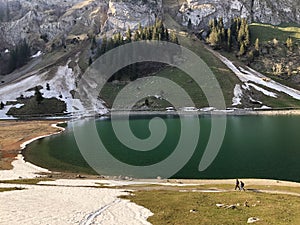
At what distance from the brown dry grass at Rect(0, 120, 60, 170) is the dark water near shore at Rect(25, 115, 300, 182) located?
4.01 meters

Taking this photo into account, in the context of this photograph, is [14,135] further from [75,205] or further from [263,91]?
[263,91]

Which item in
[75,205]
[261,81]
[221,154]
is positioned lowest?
[221,154]

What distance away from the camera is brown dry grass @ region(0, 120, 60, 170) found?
6976 centimetres

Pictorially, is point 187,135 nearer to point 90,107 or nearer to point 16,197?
point 16,197

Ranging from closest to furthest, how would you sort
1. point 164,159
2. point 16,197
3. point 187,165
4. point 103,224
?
point 103,224 < point 16,197 < point 187,165 < point 164,159

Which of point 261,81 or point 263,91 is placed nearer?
point 263,91

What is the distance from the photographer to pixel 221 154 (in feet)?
216

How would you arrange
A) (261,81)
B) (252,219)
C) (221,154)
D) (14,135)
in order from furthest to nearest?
1. (261,81)
2. (14,135)
3. (221,154)
4. (252,219)

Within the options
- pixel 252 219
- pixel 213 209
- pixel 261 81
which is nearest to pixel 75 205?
pixel 213 209

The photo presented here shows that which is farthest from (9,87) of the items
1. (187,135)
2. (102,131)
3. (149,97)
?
(187,135)

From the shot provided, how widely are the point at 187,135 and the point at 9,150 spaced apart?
47035 millimetres

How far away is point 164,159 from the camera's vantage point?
6525 centimetres

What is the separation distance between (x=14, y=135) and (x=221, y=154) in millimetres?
66058

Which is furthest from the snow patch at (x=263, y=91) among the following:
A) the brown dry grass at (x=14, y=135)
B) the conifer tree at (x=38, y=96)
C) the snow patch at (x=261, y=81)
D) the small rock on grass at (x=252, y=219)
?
the small rock on grass at (x=252, y=219)
